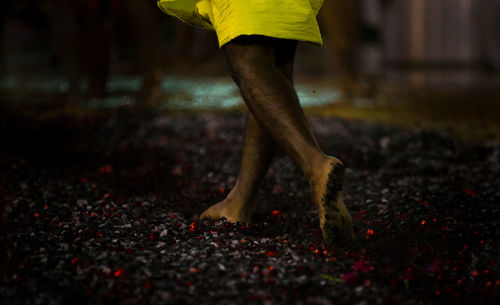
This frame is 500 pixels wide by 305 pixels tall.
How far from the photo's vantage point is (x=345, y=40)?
630 centimetres

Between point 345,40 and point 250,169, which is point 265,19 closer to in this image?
Answer: point 250,169

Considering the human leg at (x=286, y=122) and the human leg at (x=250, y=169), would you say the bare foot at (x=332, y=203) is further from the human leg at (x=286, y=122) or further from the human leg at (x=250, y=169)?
the human leg at (x=250, y=169)

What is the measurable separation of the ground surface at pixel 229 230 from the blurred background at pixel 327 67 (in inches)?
37.6

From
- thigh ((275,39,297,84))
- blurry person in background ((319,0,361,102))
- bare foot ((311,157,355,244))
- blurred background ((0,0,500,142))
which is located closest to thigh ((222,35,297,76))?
thigh ((275,39,297,84))

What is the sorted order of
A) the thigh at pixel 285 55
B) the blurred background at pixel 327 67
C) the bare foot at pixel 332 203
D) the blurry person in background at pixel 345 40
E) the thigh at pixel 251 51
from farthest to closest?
the blurry person in background at pixel 345 40 → the blurred background at pixel 327 67 → the thigh at pixel 285 55 → the thigh at pixel 251 51 → the bare foot at pixel 332 203

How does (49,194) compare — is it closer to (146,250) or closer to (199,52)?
(146,250)

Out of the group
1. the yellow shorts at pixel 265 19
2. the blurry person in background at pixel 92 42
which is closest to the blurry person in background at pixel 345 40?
the blurry person in background at pixel 92 42

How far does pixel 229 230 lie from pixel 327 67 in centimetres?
1015

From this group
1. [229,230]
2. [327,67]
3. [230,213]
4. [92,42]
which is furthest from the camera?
[327,67]

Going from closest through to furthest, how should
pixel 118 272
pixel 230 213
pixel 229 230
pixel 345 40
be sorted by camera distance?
pixel 118 272, pixel 229 230, pixel 230 213, pixel 345 40

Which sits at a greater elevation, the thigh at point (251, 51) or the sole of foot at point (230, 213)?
the thigh at point (251, 51)

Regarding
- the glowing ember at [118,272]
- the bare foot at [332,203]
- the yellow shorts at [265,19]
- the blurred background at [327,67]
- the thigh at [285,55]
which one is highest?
the yellow shorts at [265,19]

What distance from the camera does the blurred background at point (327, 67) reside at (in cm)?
562

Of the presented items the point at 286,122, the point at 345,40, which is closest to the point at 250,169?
the point at 286,122
